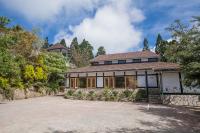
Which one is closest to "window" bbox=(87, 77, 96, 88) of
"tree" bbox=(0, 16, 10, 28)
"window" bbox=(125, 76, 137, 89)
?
"window" bbox=(125, 76, 137, 89)

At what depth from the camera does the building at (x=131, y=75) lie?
22.9m

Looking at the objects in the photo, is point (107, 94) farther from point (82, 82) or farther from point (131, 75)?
point (82, 82)

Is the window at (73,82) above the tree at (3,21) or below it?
below

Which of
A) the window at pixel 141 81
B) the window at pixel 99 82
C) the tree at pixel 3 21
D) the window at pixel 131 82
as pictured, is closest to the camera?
the tree at pixel 3 21

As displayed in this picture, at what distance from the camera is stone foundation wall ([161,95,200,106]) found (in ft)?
67.9

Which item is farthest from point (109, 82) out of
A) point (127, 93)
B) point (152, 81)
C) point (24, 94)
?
point (24, 94)

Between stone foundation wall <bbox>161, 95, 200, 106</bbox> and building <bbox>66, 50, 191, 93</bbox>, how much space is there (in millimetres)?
1093

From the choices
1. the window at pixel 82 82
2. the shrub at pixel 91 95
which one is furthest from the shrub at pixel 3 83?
the shrub at pixel 91 95

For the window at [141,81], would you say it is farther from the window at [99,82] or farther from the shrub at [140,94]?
the window at [99,82]

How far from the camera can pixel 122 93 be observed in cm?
2472

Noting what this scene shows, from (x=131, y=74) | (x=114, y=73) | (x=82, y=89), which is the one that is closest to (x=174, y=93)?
(x=131, y=74)

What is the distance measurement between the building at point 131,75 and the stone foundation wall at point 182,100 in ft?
3.59

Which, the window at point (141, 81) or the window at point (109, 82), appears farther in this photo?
the window at point (109, 82)

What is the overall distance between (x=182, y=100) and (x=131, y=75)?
7.48 metres
